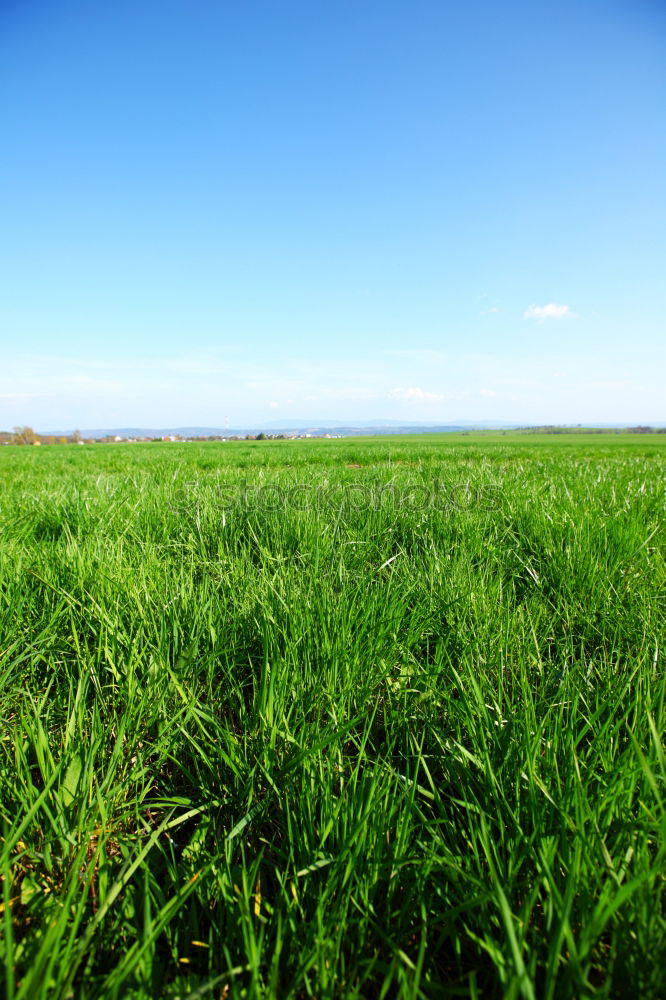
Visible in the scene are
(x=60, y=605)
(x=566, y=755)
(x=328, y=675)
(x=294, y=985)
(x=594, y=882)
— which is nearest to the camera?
(x=294, y=985)

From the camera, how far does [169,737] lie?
99 cm

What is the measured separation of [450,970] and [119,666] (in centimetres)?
101

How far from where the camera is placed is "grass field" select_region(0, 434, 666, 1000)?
1.93ft

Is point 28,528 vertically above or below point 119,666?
above

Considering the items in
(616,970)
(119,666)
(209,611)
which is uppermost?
(209,611)

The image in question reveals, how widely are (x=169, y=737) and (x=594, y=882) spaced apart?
865 mm

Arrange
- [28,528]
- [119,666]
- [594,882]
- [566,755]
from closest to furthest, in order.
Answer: [594,882], [566,755], [119,666], [28,528]

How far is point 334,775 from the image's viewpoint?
884mm

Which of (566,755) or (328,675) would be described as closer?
(566,755)

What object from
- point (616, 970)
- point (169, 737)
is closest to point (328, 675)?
point (169, 737)

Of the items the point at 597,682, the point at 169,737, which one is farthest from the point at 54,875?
the point at 597,682

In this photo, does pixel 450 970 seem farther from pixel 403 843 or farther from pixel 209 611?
pixel 209 611

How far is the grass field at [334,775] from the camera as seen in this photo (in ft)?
1.93

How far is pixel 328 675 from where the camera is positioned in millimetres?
1089
